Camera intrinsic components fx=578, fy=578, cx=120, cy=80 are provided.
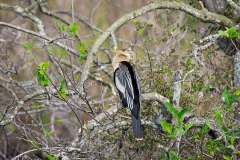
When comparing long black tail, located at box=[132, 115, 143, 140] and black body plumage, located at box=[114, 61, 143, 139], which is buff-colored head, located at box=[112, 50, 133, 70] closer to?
black body plumage, located at box=[114, 61, 143, 139]

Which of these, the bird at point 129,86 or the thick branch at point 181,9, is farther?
the thick branch at point 181,9

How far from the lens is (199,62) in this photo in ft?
16.7

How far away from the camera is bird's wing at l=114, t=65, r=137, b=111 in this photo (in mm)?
5343

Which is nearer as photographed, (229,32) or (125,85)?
(229,32)

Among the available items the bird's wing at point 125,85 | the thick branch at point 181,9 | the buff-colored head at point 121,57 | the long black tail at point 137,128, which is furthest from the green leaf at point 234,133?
the thick branch at point 181,9

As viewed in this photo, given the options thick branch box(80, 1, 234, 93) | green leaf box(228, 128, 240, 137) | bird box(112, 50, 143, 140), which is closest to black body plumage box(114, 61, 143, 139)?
bird box(112, 50, 143, 140)

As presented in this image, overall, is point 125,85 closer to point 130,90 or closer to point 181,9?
point 130,90

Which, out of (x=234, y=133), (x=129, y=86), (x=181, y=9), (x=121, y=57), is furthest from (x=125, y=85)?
(x=234, y=133)

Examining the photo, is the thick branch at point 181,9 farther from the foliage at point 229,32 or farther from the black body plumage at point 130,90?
the foliage at point 229,32

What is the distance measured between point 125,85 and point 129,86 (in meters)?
0.16

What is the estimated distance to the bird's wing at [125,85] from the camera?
5343 mm

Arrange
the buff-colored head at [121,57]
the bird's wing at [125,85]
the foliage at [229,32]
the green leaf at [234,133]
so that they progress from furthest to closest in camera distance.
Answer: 1. the buff-colored head at [121,57]
2. the bird's wing at [125,85]
3. the foliage at [229,32]
4. the green leaf at [234,133]

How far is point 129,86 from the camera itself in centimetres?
564

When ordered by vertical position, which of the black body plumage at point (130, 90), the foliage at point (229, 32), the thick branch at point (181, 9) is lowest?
the black body plumage at point (130, 90)
